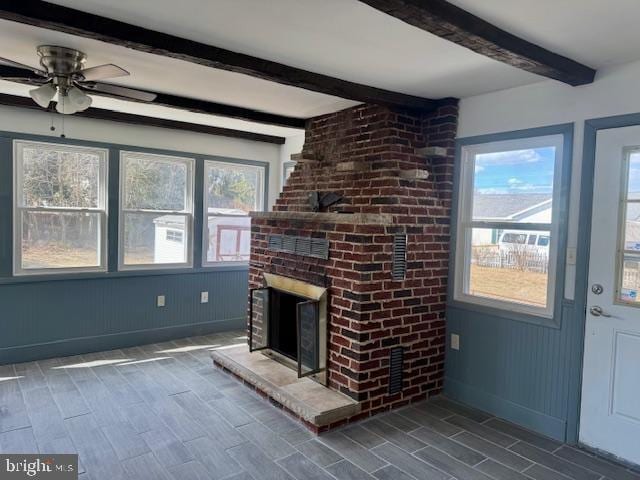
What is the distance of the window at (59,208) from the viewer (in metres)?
4.19

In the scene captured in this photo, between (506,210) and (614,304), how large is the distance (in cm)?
94

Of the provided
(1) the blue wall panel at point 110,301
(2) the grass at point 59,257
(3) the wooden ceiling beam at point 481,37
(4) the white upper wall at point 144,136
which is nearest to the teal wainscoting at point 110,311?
(1) the blue wall panel at point 110,301

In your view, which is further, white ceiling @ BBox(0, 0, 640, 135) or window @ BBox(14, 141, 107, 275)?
window @ BBox(14, 141, 107, 275)

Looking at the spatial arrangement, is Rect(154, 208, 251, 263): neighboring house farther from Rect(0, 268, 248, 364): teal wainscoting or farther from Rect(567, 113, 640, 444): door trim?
Rect(567, 113, 640, 444): door trim

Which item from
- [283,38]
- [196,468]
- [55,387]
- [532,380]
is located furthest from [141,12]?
[532,380]

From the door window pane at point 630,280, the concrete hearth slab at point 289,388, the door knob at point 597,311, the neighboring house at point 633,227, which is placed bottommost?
the concrete hearth slab at point 289,388

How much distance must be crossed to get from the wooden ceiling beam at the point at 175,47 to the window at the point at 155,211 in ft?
8.36

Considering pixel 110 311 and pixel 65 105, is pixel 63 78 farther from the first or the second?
pixel 110 311

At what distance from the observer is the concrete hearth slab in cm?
308

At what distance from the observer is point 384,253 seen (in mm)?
3301

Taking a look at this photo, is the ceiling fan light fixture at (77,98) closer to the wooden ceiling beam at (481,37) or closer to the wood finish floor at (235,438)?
the wooden ceiling beam at (481,37)

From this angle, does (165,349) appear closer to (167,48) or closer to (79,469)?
(79,469)

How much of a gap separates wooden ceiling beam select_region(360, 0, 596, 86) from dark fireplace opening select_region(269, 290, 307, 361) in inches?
94.0

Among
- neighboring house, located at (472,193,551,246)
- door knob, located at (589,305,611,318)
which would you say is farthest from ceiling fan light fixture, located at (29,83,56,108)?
door knob, located at (589,305,611,318)
